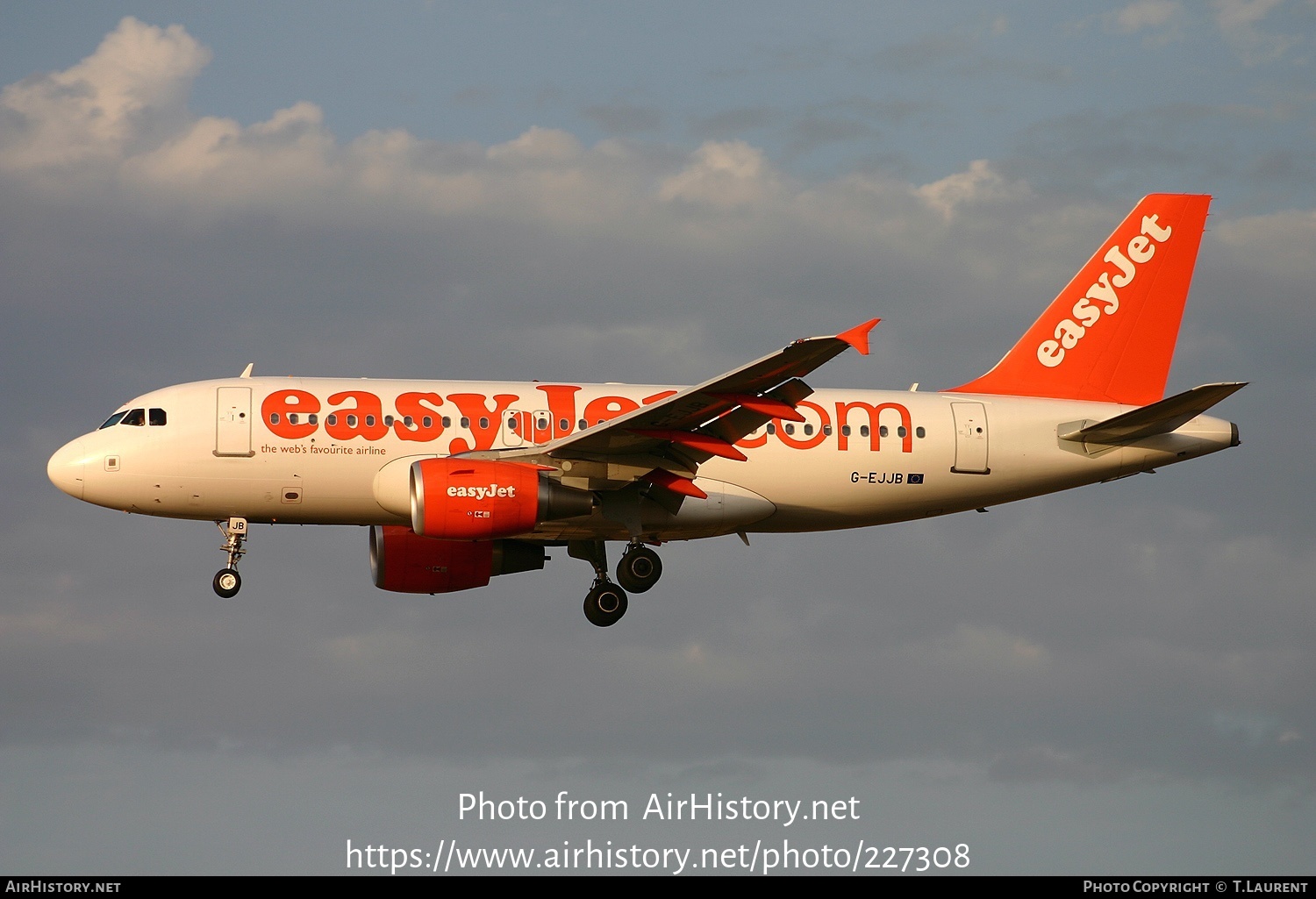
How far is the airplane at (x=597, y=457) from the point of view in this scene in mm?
34688

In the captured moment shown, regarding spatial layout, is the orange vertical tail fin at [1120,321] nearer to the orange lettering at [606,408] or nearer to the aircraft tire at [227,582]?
the orange lettering at [606,408]

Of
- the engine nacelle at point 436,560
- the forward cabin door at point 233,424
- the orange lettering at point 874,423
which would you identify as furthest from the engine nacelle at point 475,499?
the orange lettering at point 874,423

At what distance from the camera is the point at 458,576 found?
132ft

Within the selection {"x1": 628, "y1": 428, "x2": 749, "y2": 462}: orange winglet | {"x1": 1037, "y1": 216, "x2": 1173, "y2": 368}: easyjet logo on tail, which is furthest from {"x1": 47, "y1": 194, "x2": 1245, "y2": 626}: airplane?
{"x1": 1037, "y1": 216, "x2": 1173, "y2": 368}: easyjet logo on tail

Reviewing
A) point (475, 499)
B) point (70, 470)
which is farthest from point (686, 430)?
point (70, 470)

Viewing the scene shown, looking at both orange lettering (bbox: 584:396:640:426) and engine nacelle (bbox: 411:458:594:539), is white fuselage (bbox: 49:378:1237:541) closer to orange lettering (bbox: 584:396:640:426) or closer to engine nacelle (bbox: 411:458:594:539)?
orange lettering (bbox: 584:396:640:426)

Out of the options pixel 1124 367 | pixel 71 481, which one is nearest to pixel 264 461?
pixel 71 481

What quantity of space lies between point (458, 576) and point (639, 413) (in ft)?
28.9

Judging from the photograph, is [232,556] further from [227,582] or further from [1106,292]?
[1106,292]

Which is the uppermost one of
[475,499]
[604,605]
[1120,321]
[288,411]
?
[1120,321]

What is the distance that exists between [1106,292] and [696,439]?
45.3 feet

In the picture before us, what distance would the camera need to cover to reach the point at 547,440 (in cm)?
3725

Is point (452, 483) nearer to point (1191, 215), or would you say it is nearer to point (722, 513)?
point (722, 513)
